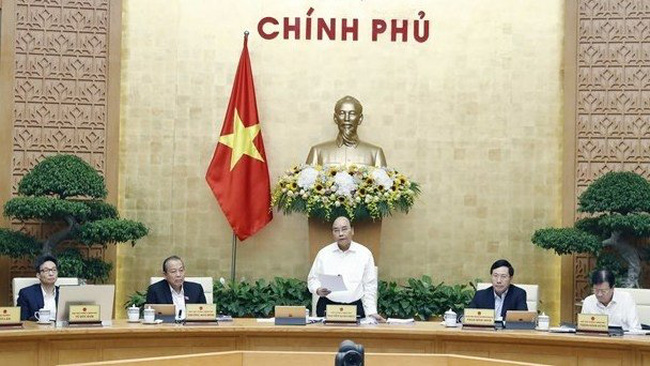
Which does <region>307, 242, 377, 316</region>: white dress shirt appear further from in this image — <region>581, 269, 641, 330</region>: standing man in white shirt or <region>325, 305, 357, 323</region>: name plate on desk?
<region>581, 269, 641, 330</region>: standing man in white shirt

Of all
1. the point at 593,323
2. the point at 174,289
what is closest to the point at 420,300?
the point at 174,289

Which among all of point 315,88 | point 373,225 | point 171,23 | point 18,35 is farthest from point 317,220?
point 18,35

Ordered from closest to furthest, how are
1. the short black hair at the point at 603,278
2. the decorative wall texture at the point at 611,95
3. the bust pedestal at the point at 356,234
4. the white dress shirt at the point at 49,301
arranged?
1. the short black hair at the point at 603,278
2. the white dress shirt at the point at 49,301
3. the bust pedestal at the point at 356,234
4. the decorative wall texture at the point at 611,95

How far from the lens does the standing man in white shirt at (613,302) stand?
786cm

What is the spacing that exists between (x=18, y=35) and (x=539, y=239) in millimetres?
4924

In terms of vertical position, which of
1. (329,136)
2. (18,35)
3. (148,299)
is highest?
(18,35)

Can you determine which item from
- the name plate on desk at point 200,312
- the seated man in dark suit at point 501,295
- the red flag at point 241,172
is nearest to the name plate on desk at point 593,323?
the seated man in dark suit at point 501,295

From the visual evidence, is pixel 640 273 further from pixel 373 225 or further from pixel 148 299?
pixel 148 299

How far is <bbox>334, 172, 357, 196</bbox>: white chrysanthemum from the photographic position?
32.8 ft

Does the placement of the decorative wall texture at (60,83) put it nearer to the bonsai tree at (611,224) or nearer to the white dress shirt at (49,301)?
the white dress shirt at (49,301)

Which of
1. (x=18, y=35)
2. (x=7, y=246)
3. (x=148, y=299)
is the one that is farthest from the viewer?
(x=18, y=35)

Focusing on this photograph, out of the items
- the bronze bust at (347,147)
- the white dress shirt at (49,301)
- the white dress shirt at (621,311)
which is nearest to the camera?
the white dress shirt at (621,311)

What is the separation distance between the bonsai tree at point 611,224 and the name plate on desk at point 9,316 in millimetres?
4716

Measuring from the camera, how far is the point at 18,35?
10586 mm
